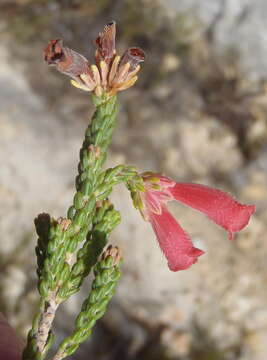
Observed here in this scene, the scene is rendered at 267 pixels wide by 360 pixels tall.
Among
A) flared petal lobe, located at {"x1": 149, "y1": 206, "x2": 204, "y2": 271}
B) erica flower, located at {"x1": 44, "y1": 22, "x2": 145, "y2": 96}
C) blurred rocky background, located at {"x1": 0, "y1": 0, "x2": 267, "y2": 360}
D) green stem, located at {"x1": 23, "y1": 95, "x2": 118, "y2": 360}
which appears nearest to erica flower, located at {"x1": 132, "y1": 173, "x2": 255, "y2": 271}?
flared petal lobe, located at {"x1": 149, "y1": 206, "x2": 204, "y2": 271}

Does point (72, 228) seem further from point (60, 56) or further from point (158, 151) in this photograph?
point (158, 151)

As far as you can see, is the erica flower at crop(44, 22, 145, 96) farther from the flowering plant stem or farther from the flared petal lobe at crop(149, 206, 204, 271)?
the flared petal lobe at crop(149, 206, 204, 271)

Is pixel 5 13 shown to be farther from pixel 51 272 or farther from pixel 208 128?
pixel 51 272

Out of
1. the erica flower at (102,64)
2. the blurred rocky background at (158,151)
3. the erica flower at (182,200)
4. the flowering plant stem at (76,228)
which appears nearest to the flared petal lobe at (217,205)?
the erica flower at (182,200)

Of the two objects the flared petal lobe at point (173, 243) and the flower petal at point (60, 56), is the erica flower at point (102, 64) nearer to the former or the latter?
the flower petal at point (60, 56)

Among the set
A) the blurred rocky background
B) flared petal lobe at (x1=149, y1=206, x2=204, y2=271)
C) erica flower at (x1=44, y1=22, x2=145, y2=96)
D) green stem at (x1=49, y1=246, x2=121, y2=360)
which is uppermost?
the blurred rocky background

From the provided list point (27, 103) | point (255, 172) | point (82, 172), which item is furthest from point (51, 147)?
point (82, 172)

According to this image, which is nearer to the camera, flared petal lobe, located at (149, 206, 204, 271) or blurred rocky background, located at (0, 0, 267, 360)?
flared petal lobe, located at (149, 206, 204, 271)

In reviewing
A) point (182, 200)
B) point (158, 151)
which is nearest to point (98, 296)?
point (182, 200)
